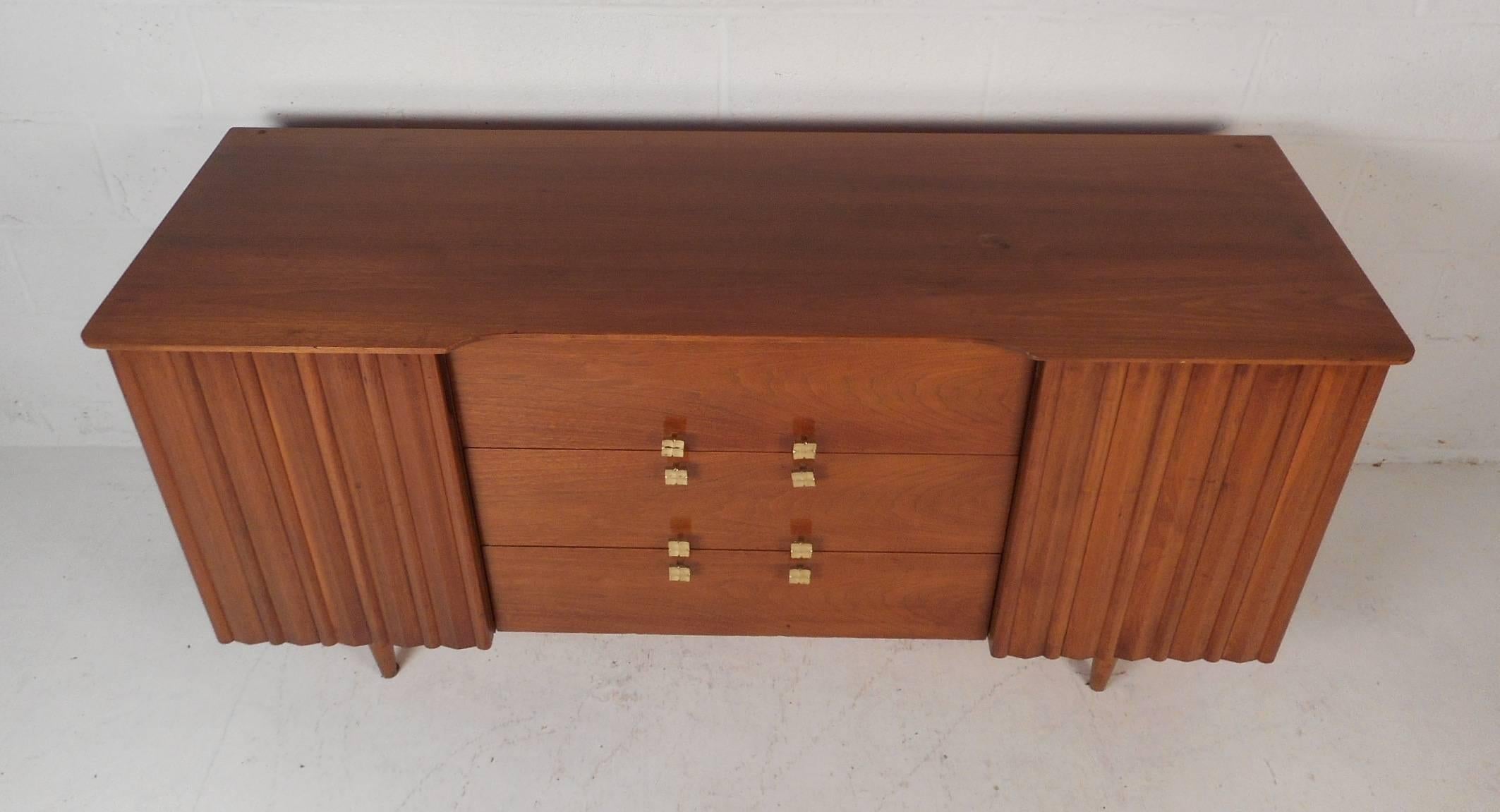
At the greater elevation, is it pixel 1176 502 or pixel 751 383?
pixel 751 383

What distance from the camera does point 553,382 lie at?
1.26 metres

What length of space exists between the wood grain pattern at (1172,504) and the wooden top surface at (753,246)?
0.20 feet

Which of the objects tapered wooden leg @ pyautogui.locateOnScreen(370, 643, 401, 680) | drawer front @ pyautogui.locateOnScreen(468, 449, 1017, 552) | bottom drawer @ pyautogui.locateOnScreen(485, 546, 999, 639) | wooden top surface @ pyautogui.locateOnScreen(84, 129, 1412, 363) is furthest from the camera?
tapered wooden leg @ pyautogui.locateOnScreen(370, 643, 401, 680)

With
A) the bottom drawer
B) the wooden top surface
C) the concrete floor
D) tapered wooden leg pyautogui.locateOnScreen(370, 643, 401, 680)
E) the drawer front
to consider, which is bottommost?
the concrete floor

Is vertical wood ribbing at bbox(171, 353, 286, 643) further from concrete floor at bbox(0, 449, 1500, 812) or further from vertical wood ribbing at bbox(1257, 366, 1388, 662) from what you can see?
vertical wood ribbing at bbox(1257, 366, 1388, 662)

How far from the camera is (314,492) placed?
1.35m

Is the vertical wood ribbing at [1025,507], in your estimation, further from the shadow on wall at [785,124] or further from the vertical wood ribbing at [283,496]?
the vertical wood ribbing at [283,496]

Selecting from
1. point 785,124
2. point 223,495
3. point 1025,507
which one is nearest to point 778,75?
point 785,124

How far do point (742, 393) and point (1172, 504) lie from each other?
0.51 metres

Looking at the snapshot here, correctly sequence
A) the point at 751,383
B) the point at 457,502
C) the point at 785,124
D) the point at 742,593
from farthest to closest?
1. the point at 785,124
2. the point at 742,593
3. the point at 457,502
4. the point at 751,383

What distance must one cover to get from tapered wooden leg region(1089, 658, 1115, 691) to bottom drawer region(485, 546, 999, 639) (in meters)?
0.17

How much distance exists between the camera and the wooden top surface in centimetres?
121

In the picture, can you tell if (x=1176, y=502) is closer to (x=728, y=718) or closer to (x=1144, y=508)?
(x=1144, y=508)

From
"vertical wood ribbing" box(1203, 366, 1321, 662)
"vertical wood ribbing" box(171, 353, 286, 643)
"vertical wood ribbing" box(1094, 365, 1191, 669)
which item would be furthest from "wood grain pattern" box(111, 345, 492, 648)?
"vertical wood ribbing" box(1203, 366, 1321, 662)
